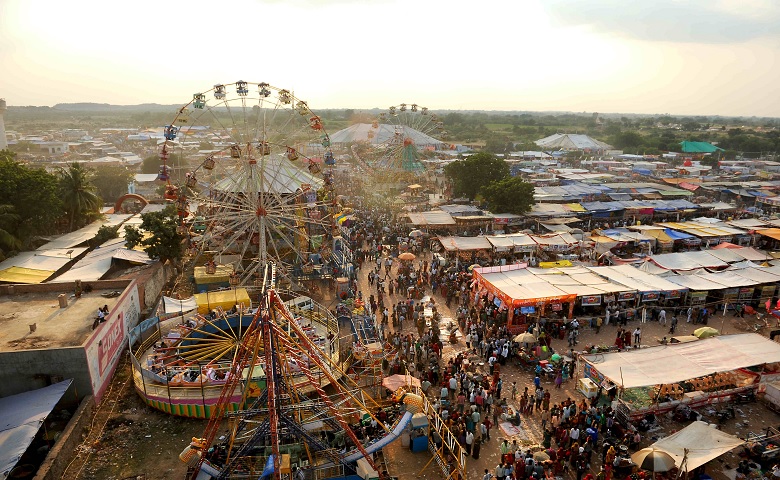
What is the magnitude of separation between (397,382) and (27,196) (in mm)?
20424

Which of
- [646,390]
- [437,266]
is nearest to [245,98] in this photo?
[437,266]

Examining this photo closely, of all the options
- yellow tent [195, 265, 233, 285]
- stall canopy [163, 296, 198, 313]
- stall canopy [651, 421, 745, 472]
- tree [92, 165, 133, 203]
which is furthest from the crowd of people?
tree [92, 165, 133, 203]

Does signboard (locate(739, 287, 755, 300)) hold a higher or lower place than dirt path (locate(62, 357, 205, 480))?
higher

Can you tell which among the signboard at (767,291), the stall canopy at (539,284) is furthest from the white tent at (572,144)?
the stall canopy at (539,284)

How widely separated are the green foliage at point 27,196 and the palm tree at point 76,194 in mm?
3581

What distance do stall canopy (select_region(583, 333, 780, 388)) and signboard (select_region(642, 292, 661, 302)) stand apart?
14.1 ft

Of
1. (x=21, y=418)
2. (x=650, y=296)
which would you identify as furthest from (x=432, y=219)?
(x=21, y=418)

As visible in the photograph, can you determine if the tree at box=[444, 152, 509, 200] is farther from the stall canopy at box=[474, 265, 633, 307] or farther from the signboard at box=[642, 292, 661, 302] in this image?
the signboard at box=[642, 292, 661, 302]

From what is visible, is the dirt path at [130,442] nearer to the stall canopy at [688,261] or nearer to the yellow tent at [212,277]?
the yellow tent at [212,277]

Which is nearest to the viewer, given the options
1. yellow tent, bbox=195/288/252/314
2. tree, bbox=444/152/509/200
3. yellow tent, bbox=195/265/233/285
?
yellow tent, bbox=195/288/252/314

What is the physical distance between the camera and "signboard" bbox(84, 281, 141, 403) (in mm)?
13062

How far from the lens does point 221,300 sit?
1783cm

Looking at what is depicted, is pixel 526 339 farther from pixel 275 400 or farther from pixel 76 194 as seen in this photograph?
pixel 76 194

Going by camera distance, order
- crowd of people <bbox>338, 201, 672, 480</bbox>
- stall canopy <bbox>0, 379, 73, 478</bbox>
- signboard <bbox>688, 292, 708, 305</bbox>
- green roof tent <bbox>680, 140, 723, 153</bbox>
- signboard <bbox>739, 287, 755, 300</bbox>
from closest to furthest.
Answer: stall canopy <bbox>0, 379, 73, 478</bbox> → crowd of people <bbox>338, 201, 672, 480</bbox> → signboard <bbox>688, 292, 708, 305</bbox> → signboard <bbox>739, 287, 755, 300</bbox> → green roof tent <bbox>680, 140, 723, 153</bbox>
